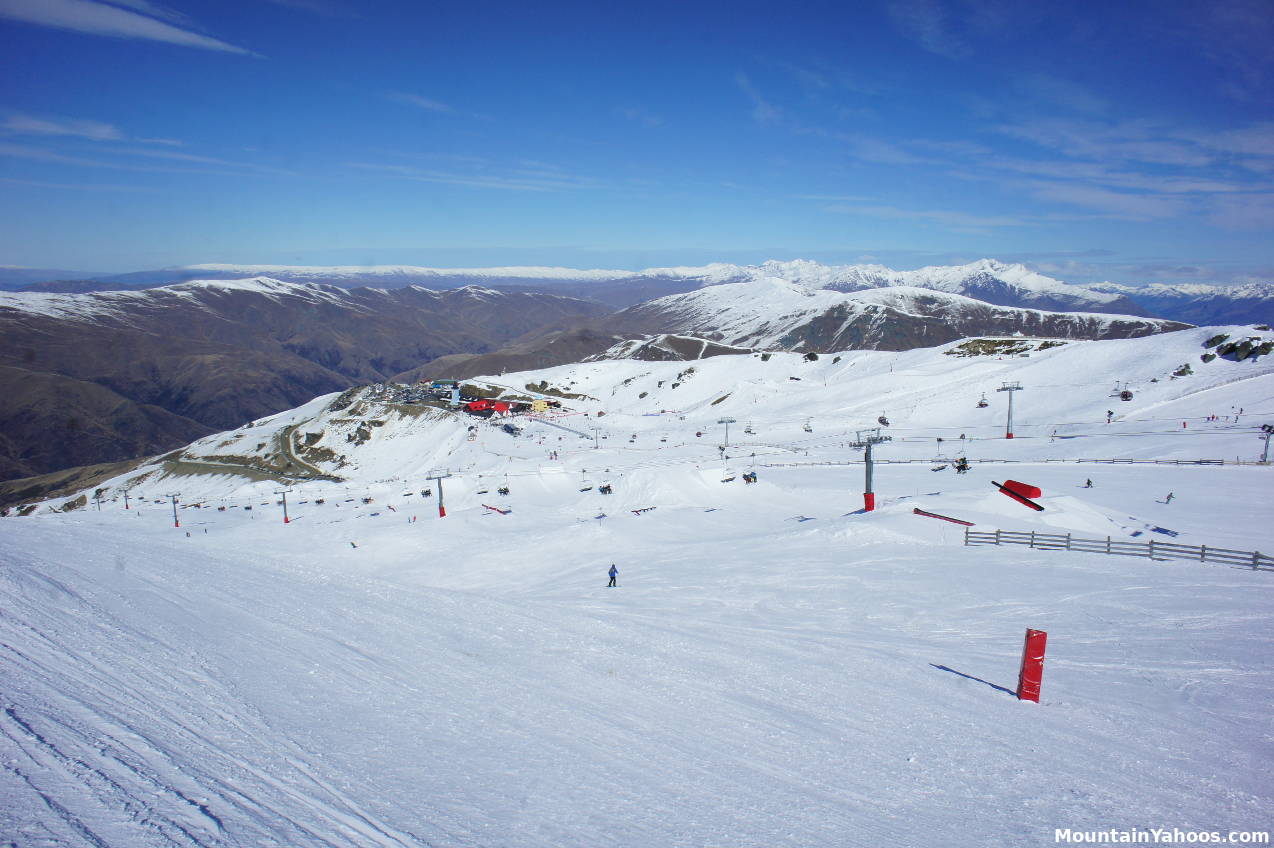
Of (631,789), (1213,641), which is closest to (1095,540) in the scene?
(1213,641)

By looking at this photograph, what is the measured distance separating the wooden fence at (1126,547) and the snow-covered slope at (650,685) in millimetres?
874

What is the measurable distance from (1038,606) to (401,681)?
667 inches

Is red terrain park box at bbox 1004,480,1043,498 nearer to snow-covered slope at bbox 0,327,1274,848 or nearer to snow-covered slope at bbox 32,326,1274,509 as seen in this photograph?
snow-covered slope at bbox 0,327,1274,848

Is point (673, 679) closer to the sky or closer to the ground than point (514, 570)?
closer to the sky

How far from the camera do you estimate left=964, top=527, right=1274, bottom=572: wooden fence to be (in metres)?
21.2

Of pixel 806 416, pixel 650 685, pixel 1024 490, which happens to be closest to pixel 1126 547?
pixel 1024 490

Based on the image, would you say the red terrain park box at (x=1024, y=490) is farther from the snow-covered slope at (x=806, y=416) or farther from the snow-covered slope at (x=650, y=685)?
the snow-covered slope at (x=806, y=416)

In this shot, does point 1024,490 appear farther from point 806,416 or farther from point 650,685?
point 806,416

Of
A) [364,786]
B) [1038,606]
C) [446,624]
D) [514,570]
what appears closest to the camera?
[364,786]

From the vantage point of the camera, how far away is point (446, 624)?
1580 cm

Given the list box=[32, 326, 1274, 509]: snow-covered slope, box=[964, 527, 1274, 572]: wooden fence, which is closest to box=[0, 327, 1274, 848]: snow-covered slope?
box=[964, 527, 1274, 572]: wooden fence

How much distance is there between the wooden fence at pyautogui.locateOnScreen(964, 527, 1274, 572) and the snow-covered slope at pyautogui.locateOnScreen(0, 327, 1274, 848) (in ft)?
2.87

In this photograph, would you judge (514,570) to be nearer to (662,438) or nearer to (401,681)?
(401,681)

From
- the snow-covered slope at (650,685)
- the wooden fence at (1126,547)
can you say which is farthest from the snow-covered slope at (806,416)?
the wooden fence at (1126,547)
